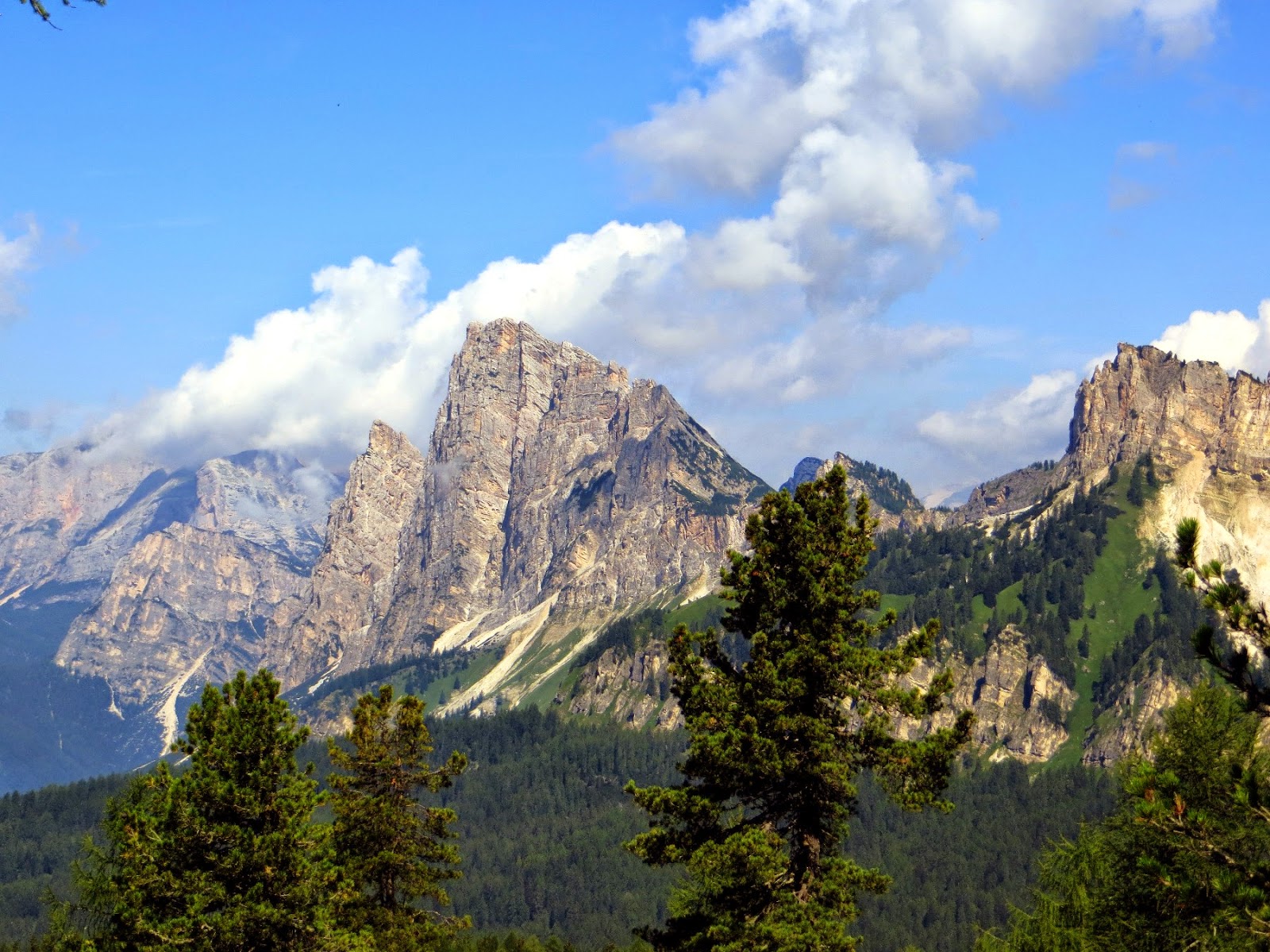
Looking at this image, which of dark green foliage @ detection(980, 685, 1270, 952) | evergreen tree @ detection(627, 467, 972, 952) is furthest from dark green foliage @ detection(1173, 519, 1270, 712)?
evergreen tree @ detection(627, 467, 972, 952)

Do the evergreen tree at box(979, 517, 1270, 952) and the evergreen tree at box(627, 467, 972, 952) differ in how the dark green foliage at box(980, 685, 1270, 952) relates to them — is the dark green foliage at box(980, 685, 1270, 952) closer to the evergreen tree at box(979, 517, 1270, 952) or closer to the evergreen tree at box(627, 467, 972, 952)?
the evergreen tree at box(979, 517, 1270, 952)

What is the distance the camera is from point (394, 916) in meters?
52.8

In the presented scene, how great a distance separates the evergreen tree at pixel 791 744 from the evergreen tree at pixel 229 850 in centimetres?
1229

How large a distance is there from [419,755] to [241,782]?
11460 mm

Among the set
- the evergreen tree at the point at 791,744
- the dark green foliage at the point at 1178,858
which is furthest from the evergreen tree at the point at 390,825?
the dark green foliage at the point at 1178,858

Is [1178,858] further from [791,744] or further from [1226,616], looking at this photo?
[1226,616]

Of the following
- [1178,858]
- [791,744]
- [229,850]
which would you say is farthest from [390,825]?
[1178,858]

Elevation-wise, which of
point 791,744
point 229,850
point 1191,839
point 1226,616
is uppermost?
point 1226,616

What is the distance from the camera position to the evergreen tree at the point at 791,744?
3697cm

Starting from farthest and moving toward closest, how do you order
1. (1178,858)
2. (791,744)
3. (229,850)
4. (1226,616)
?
(229,850), (1178,858), (791,744), (1226,616)

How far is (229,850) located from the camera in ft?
146

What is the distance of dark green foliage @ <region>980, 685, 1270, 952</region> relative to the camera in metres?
21.7

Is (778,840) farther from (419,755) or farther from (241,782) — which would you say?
(419,755)

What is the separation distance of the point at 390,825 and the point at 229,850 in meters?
10.2
